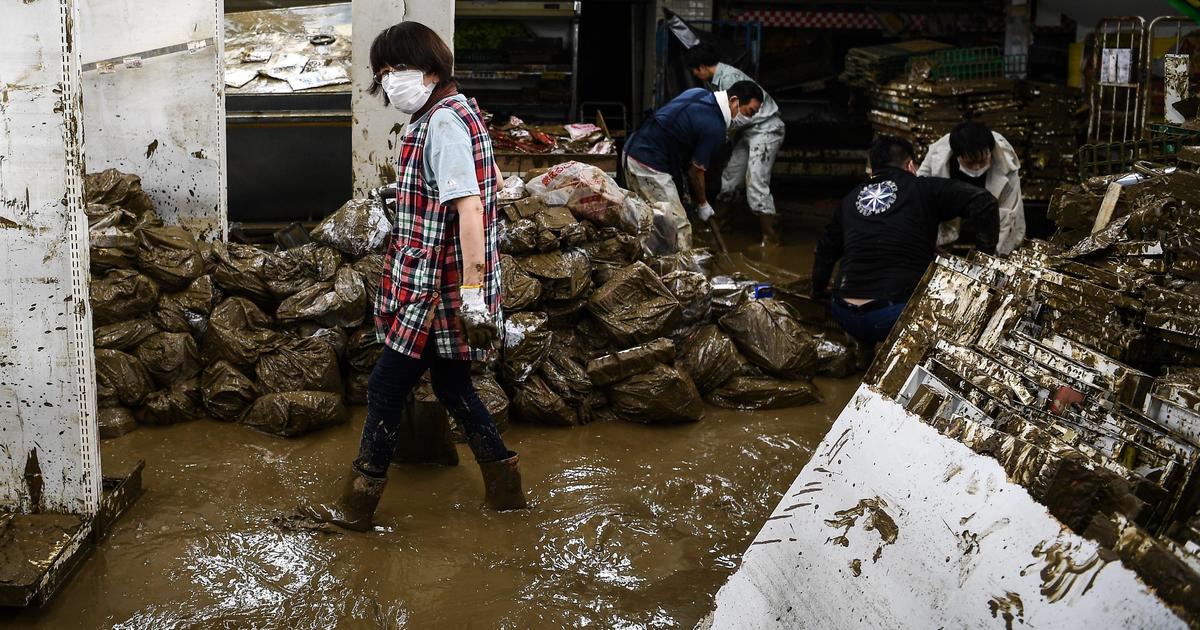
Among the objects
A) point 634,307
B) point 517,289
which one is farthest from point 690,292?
point 517,289

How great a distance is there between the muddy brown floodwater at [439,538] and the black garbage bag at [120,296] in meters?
0.52

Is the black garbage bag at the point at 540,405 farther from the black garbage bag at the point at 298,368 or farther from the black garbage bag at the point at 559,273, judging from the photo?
the black garbage bag at the point at 298,368

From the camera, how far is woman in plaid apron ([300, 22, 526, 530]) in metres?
3.33

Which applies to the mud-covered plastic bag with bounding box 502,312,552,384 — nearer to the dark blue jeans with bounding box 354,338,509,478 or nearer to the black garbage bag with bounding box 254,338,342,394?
the black garbage bag with bounding box 254,338,342,394

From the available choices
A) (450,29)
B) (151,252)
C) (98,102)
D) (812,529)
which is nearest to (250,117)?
(98,102)

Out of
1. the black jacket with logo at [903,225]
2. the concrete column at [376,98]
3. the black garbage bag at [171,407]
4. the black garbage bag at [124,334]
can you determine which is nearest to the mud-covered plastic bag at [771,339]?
the black jacket with logo at [903,225]

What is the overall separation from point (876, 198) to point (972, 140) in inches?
36.5

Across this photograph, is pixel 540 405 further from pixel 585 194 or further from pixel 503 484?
pixel 585 194

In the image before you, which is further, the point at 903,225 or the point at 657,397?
the point at 903,225

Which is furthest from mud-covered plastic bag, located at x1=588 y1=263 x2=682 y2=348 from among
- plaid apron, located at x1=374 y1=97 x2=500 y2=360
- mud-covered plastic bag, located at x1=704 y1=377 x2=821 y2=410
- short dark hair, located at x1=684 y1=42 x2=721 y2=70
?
short dark hair, located at x1=684 y1=42 x2=721 y2=70

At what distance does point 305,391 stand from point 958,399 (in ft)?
9.30

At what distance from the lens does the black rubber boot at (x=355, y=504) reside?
12.0 ft

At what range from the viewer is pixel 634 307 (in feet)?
16.4

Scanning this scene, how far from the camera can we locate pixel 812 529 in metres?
2.78
